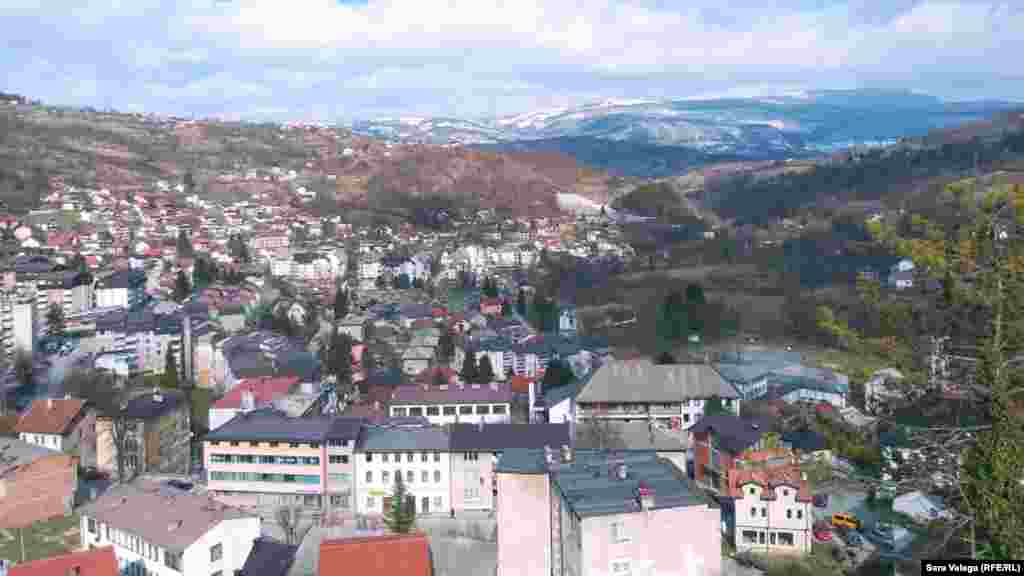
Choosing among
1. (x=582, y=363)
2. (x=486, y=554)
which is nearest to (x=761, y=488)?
(x=486, y=554)

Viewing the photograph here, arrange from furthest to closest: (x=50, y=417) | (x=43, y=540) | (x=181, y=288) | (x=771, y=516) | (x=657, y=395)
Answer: (x=181, y=288)
(x=657, y=395)
(x=50, y=417)
(x=43, y=540)
(x=771, y=516)

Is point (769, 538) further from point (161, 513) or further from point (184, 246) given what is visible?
point (184, 246)

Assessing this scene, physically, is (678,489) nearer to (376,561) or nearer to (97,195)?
(376,561)

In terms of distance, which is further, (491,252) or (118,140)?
(118,140)

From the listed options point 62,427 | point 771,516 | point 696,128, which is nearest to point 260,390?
point 62,427

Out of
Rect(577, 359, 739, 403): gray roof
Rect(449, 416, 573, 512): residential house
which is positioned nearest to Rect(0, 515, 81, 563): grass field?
Rect(449, 416, 573, 512): residential house
